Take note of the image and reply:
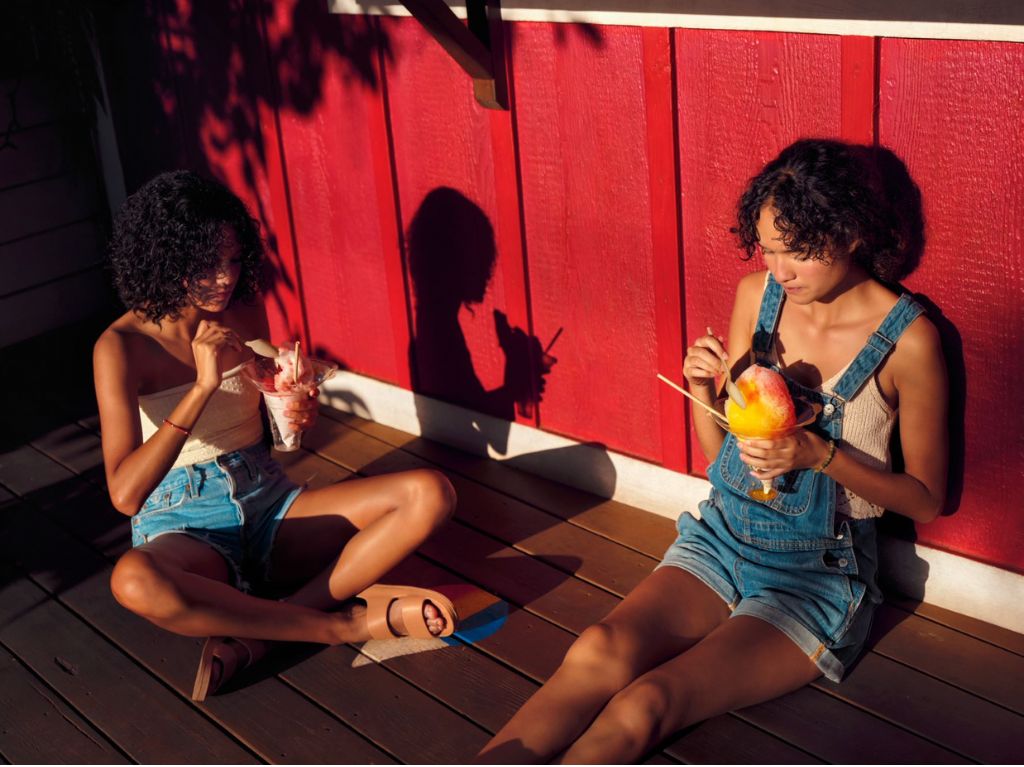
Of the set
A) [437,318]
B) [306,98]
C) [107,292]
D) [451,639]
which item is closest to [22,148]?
[107,292]

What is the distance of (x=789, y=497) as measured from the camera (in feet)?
10.9

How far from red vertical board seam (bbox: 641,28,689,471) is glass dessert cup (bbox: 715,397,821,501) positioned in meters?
0.56

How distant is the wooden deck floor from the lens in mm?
3207

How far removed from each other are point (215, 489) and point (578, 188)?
1.50 metres

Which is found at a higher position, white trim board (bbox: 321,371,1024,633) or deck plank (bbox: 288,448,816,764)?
white trim board (bbox: 321,371,1024,633)

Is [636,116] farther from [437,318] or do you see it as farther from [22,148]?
[22,148]

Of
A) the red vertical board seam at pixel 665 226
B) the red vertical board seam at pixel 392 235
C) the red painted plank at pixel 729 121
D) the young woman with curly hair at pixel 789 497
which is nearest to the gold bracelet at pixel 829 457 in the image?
the young woman with curly hair at pixel 789 497

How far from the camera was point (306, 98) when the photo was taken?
16.1ft

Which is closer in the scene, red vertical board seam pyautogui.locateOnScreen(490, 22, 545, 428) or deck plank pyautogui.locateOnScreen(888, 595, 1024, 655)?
deck plank pyautogui.locateOnScreen(888, 595, 1024, 655)

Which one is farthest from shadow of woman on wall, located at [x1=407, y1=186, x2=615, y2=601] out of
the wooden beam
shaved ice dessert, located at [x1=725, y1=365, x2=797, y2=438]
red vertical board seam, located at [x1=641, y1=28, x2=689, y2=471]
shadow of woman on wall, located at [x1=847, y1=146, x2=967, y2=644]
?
shaved ice dessert, located at [x1=725, y1=365, x2=797, y2=438]

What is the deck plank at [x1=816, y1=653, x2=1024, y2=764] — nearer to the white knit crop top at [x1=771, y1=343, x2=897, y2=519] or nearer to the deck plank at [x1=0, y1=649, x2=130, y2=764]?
the white knit crop top at [x1=771, y1=343, x2=897, y2=519]

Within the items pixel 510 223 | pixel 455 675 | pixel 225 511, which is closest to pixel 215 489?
pixel 225 511

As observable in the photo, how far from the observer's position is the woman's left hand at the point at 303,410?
11.8 feet

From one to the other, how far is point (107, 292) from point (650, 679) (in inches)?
170
